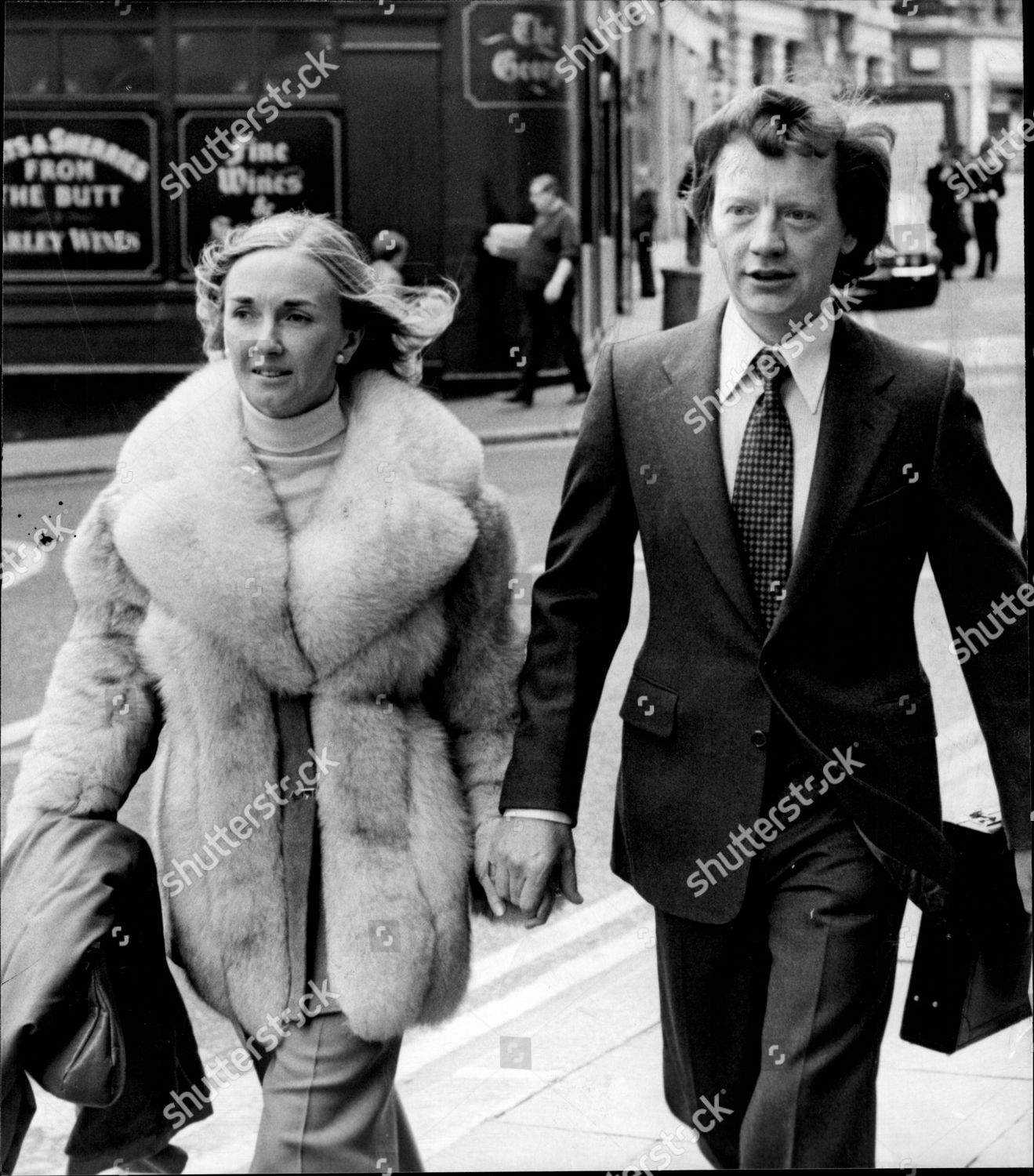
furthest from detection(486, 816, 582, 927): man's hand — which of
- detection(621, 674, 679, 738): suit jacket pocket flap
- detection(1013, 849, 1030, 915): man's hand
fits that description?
detection(1013, 849, 1030, 915): man's hand

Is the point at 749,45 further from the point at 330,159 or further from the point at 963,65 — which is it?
the point at 330,159

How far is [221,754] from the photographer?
3.10 m

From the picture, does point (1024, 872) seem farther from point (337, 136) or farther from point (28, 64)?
point (28, 64)

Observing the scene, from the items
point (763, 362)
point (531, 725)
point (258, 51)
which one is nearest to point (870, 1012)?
point (531, 725)

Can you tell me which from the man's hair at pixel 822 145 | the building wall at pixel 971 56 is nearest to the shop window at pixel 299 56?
the man's hair at pixel 822 145

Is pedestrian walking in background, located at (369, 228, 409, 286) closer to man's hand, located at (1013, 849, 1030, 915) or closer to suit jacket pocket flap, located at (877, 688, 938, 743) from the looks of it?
suit jacket pocket flap, located at (877, 688, 938, 743)

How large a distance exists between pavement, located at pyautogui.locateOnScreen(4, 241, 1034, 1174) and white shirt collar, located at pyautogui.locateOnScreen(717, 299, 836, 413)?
240 millimetres

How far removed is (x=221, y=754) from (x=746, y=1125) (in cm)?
103

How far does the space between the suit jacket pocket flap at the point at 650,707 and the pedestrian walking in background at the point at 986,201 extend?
1055 mm

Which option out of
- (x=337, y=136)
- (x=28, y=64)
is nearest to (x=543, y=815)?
(x=337, y=136)

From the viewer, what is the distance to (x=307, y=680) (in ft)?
10.1
